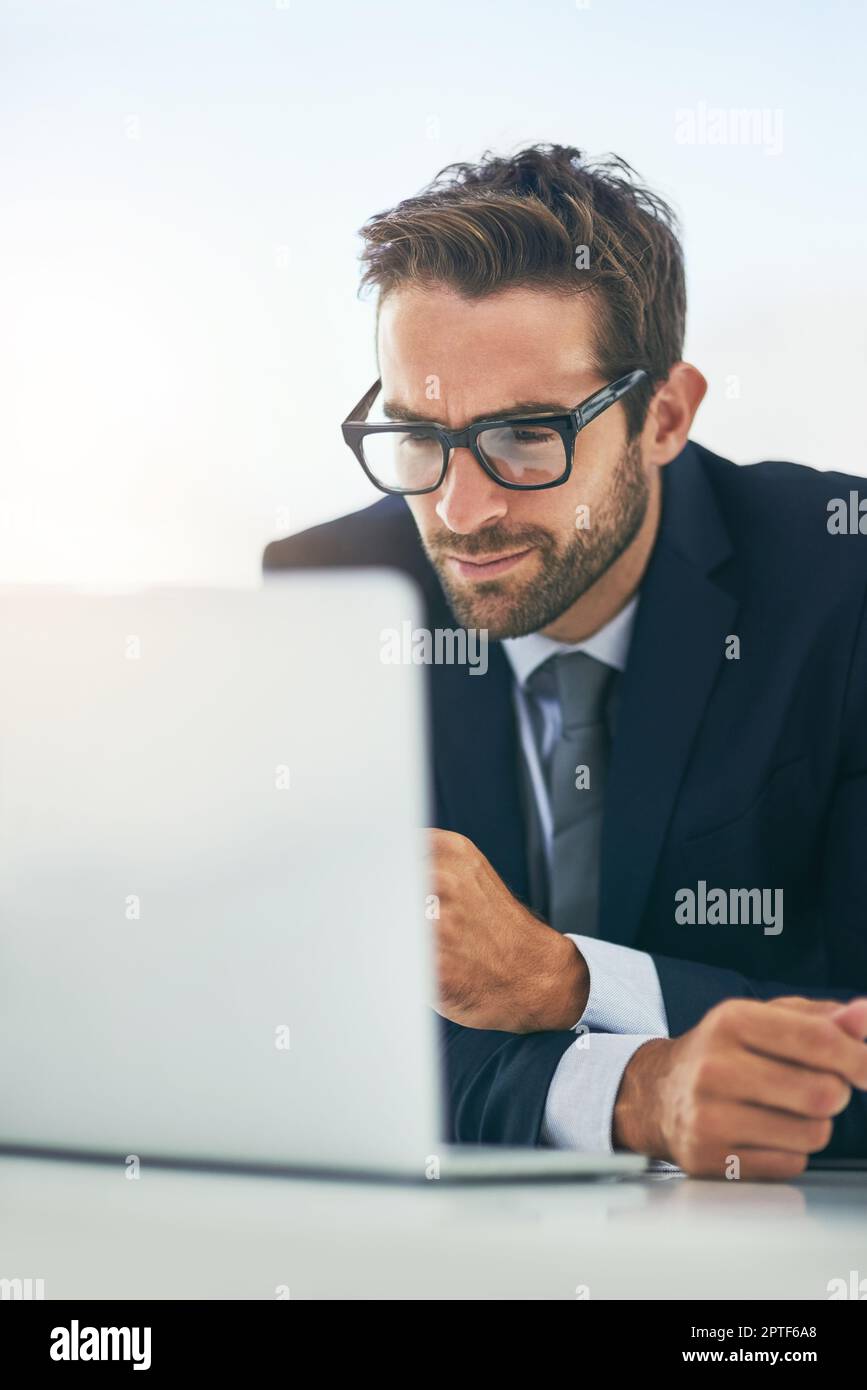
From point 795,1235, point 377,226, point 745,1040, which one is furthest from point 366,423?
point 795,1235

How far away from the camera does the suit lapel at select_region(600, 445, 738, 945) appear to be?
1.87 meters

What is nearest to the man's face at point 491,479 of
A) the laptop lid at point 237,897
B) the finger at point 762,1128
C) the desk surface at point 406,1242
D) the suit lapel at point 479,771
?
the suit lapel at point 479,771

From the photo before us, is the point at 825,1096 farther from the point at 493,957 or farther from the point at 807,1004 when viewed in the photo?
the point at 493,957

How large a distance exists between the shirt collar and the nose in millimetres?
212

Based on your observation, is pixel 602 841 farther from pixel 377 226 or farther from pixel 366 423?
pixel 377 226

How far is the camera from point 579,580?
1982 millimetres

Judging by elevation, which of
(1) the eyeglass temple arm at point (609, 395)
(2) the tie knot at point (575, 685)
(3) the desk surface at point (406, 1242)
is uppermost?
(1) the eyeglass temple arm at point (609, 395)

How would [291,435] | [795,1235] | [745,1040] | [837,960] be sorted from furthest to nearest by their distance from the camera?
[291,435], [837,960], [745,1040], [795,1235]

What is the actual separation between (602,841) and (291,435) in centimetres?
82

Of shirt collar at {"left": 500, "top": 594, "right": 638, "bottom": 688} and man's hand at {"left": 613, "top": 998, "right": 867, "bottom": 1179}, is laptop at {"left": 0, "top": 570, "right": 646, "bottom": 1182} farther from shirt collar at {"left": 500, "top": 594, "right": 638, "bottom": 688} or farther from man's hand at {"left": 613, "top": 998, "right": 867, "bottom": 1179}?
shirt collar at {"left": 500, "top": 594, "right": 638, "bottom": 688}

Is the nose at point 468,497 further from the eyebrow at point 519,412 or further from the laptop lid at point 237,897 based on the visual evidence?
the laptop lid at point 237,897

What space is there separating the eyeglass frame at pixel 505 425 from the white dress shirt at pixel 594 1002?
0.90 feet

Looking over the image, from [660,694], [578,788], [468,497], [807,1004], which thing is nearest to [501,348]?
[468,497]

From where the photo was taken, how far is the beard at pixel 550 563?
1.94 m
